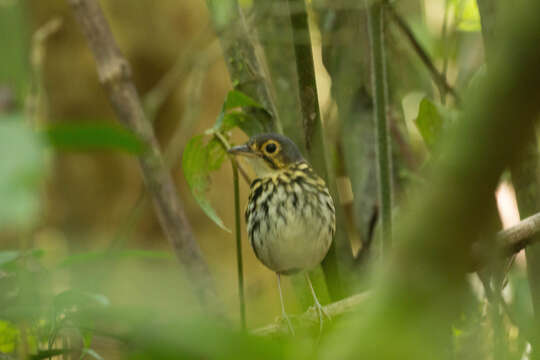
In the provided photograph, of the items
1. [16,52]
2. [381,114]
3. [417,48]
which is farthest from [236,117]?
[16,52]

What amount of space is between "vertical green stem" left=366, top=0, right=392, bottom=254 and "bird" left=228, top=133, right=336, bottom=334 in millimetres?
172

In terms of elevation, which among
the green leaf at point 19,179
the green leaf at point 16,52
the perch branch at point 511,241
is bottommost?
the green leaf at point 19,179

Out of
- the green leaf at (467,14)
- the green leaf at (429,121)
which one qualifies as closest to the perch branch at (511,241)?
the green leaf at (429,121)

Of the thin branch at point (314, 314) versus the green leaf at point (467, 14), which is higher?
the green leaf at point (467, 14)

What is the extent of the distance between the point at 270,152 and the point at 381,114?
0.35m

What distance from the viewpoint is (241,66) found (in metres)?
1.62

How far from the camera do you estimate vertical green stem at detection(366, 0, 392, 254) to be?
1.56m

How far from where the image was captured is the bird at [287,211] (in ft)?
5.50

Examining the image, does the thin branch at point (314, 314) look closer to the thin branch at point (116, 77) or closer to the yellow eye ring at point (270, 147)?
the yellow eye ring at point (270, 147)

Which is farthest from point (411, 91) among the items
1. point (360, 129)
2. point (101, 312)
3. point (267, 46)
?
point (101, 312)

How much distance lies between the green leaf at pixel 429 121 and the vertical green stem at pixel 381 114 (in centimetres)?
20

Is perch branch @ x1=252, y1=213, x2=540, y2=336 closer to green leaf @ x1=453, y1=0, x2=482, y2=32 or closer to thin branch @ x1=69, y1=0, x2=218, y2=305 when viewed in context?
thin branch @ x1=69, y1=0, x2=218, y2=305

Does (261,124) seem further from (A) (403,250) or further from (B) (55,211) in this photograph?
(B) (55,211)

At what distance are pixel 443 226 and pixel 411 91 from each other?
248 cm
